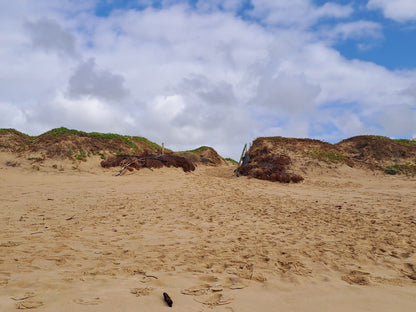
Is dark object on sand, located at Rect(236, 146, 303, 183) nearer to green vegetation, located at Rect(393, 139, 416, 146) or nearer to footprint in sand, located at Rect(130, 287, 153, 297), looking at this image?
green vegetation, located at Rect(393, 139, 416, 146)

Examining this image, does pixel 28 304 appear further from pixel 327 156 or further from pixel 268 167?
pixel 327 156

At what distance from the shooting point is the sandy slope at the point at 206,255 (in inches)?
116

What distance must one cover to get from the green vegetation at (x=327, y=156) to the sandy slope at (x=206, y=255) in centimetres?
1069

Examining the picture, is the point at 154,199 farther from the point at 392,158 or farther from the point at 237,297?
the point at 392,158

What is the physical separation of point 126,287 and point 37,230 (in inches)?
Answer: 155

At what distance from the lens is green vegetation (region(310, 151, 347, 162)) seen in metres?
20.4

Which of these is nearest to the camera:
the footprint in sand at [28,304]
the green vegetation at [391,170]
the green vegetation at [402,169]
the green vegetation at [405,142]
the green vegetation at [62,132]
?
the footprint in sand at [28,304]

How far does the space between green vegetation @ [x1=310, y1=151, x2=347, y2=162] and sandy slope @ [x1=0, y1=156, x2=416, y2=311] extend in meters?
10.7

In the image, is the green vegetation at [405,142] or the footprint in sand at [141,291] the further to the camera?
the green vegetation at [405,142]

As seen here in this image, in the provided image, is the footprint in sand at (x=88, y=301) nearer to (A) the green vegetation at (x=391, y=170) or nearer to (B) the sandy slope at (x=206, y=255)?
(B) the sandy slope at (x=206, y=255)

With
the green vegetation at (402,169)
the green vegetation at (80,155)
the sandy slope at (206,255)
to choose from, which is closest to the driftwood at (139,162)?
the green vegetation at (80,155)

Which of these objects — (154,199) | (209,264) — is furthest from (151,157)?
(209,264)

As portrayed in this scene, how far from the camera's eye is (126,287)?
3.22 meters

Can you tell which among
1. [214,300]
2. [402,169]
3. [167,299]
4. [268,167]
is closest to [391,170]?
[402,169]
